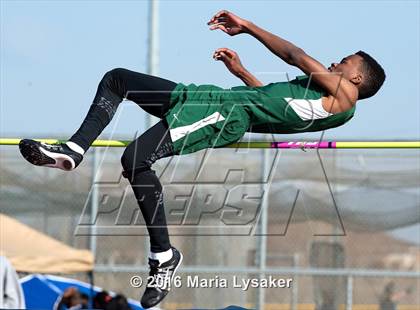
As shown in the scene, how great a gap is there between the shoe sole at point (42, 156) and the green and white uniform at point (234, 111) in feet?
2.14

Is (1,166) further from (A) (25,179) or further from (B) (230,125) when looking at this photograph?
(B) (230,125)

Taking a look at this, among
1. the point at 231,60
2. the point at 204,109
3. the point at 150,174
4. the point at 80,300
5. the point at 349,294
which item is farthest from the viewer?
the point at 349,294

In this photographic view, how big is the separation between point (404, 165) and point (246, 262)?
1.59 meters

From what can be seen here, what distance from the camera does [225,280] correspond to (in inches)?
448

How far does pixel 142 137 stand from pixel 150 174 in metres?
0.22

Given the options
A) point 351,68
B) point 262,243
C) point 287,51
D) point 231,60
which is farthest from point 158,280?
point 262,243

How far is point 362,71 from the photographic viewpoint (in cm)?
821

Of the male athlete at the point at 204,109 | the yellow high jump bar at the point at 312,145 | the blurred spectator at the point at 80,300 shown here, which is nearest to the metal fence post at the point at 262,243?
the blurred spectator at the point at 80,300

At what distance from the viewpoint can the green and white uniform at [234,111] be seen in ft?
26.8

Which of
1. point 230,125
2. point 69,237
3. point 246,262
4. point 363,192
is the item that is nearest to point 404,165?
point 363,192

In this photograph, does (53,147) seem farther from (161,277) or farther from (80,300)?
(80,300)

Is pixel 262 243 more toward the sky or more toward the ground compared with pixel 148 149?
more toward the ground

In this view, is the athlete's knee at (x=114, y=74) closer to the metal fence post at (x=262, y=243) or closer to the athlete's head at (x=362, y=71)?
the athlete's head at (x=362, y=71)

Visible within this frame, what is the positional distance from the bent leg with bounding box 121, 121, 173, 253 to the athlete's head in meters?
1.09
